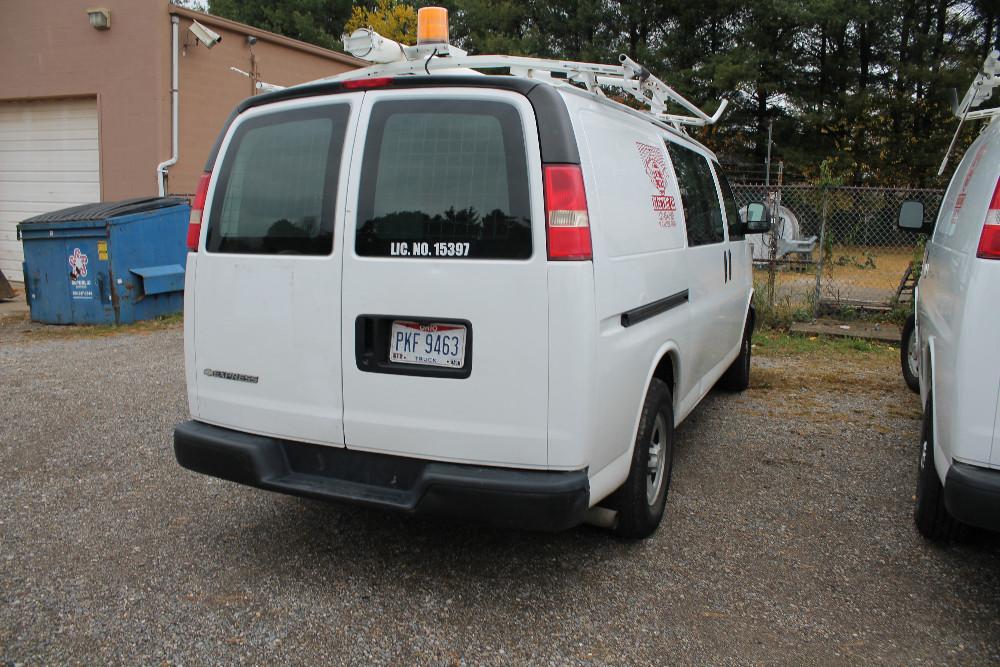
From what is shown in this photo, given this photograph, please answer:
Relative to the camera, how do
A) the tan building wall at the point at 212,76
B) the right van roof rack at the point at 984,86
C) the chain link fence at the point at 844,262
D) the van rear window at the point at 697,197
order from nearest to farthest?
Result: the van rear window at the point at 697,197
the right van roof rack at the point at 984,86
the chain link fence at the point at 844,262
the tan building wall at the point at 212,76

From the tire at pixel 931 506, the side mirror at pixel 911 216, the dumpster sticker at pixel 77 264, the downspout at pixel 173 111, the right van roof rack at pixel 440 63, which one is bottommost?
the tire at pixel 931 506

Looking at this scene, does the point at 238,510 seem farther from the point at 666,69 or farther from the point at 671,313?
the point at 666,69

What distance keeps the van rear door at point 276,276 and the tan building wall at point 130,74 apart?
989 centimetres

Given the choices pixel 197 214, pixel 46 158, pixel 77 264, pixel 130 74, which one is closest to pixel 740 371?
pixel 197 214

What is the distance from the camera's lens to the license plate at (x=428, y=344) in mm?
2990

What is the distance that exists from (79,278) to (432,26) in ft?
25.0

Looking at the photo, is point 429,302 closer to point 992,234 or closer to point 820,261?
point 992,234

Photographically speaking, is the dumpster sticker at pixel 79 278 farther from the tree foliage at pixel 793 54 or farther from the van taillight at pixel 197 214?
the tree foliage at pixel 793 54

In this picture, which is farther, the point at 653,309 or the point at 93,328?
the point at 93,328

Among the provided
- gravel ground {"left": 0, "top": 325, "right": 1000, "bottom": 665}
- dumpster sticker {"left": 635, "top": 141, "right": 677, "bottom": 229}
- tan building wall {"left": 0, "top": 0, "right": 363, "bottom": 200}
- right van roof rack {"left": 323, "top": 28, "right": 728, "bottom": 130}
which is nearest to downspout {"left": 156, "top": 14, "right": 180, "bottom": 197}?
tan building wall {"left": 0, "top": 0, "right": 363, "bottom": 200}

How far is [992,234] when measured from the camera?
290cm

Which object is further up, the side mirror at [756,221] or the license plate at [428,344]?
the side mirror at [756,221]

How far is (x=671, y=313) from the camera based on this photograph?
3.88 meters

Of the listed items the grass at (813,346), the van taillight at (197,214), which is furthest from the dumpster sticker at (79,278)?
the grass at (813,346)
